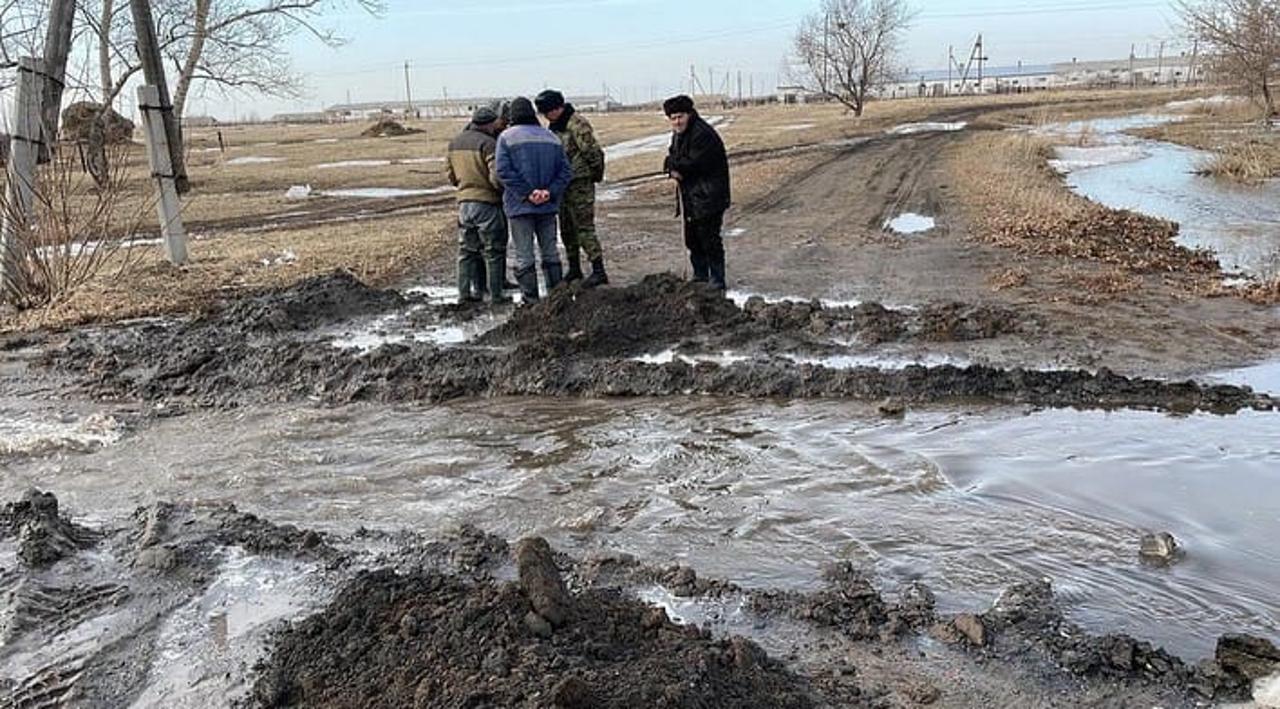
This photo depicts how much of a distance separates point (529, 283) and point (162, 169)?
642cm

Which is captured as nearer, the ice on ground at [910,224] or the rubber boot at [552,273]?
the rubber boot at [552,273]

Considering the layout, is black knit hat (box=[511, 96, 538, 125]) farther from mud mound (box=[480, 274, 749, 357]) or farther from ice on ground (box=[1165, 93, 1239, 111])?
ice on ground (box=[1165, 93, 1239, 111])

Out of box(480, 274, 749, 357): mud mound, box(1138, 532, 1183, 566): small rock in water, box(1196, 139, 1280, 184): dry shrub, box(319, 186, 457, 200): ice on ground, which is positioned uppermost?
box(319, 186, 457, 200): ice on ground

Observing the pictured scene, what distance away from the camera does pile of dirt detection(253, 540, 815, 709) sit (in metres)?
3.10

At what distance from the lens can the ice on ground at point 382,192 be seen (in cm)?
2362

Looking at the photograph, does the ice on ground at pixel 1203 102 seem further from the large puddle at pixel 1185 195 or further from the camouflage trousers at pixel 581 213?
the camouflage trousers at pixel 581 213

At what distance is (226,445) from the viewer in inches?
251

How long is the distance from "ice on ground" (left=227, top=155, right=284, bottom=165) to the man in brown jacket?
31072 mm

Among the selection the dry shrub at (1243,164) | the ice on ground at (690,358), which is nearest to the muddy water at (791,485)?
the ice on ground at (690,358)

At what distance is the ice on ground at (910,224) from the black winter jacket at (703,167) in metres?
5.40

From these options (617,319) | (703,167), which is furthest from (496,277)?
(703,167)

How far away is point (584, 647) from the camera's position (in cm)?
336

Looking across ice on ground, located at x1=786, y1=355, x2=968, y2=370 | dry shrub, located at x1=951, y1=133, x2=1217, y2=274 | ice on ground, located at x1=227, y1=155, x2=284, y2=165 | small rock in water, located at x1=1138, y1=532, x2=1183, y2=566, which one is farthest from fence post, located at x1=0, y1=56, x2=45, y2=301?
ice on ground, located at x1=227, y1=155, x2=284, y2=165

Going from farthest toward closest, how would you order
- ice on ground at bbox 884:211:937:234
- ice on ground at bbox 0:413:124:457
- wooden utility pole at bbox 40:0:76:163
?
ice on ground at bbox 884:211:937:234 → wooden utility pole at bbox 40:0:76:163 → ice on ground at bbox 0:413:124:457
